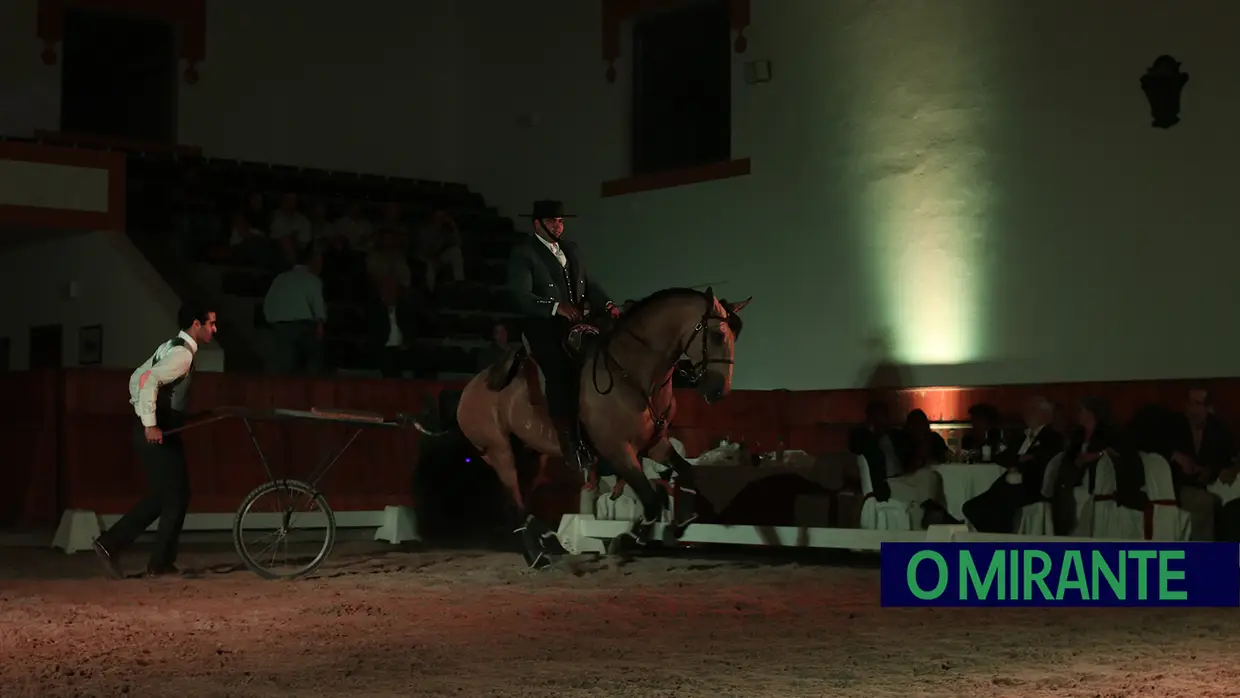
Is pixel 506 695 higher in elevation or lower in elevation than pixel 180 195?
lower

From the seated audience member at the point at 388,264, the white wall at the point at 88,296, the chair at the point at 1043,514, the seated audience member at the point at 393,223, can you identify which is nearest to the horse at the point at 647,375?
the chair at the point at 1043,514

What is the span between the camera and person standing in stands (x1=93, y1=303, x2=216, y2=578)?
933cm

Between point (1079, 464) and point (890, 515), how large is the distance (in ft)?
4.39

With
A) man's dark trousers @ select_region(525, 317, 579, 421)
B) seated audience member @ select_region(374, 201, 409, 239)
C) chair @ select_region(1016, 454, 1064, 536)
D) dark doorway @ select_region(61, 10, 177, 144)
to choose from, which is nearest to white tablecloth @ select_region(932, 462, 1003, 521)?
chair @ select_region(1016, 454, 1064, 536)

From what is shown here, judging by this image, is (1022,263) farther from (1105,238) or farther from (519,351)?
(519,351)

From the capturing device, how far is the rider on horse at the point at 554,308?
32.8 feet

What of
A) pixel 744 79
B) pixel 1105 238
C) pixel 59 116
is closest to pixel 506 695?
pixel 1105 238

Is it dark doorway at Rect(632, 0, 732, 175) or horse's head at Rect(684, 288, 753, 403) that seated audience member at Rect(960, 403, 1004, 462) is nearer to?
horse's head at Rect(684, 288, 753, 403)

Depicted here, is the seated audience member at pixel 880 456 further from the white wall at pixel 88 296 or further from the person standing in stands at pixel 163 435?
the white wall at pixel 88 296

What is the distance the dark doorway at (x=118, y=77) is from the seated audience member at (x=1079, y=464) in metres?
12.7

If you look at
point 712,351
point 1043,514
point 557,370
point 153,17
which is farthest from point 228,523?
point 153,17

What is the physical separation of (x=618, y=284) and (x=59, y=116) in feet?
22.4

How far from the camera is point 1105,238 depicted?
12805mm

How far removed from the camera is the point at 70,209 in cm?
1565
